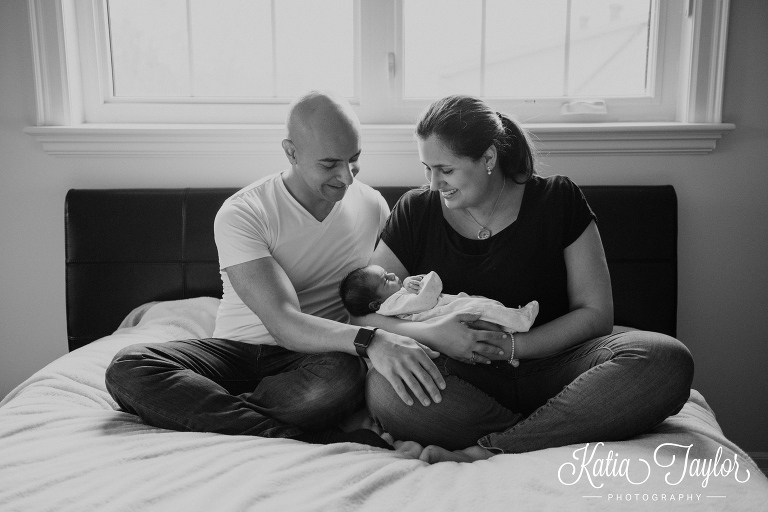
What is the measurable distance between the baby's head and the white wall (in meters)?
0.70

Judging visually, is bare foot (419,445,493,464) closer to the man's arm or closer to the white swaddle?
the man's arm

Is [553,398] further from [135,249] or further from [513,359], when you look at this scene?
[135,249]

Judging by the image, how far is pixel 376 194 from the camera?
2.11m

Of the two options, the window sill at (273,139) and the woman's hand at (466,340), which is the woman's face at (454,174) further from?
the window sill at (273,139)

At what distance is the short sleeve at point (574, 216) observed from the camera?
1746mm

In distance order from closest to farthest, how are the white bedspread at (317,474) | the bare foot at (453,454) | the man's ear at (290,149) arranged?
1. the white bedspread at (317,474)
2. the bare foot at (453,454)
3. the man's ear at (290,149)

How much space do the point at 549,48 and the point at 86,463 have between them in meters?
2.00

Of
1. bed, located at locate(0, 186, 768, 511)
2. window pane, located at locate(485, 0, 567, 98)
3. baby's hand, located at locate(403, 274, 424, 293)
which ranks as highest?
window pane, located at locate(485, 0, 567, 98)

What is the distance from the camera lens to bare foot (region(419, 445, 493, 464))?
1.42m

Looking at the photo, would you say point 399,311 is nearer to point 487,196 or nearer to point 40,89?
point 487,196

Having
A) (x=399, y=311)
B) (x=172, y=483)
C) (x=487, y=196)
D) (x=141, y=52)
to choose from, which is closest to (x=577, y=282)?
(x=487, y=196)

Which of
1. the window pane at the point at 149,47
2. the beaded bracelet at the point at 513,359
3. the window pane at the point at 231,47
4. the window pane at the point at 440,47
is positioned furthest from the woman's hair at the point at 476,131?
the window pane at the point at 149,47

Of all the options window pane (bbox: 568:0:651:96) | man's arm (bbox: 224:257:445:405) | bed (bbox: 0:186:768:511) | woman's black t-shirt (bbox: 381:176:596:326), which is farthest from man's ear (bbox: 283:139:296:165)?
window pane (bbox: 568:0:651:96)

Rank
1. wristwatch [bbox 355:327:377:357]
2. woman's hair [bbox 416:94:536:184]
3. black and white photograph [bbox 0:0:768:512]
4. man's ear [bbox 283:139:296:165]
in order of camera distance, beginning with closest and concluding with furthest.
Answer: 1. black and white photograph [bbox 0:0:768:512]
2. wristwatch [bbox 355:327:377:357]
3. woman's hair [bbox 416:94:536:184]
4. man's ear [bbox 283:139:296:165]
